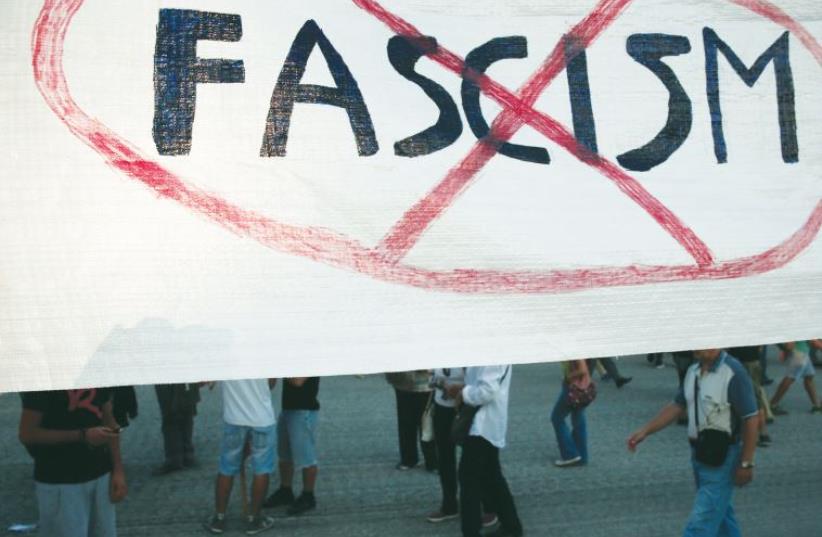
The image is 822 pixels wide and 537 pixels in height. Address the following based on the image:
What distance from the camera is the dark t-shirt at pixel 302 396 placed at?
6273mm

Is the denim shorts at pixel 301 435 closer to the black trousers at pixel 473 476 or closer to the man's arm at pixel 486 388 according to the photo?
the black trousers at pixel 473 476

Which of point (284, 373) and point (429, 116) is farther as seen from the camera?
point (429, 116)

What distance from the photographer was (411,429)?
24.9 feet

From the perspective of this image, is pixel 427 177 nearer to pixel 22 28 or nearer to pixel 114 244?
pixel 114 244

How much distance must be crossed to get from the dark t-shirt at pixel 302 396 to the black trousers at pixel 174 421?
1485 mm

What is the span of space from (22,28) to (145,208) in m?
0.43

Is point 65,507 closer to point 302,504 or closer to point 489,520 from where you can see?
point 302,504

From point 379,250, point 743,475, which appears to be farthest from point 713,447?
point 379,250

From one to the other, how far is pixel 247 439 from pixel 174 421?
1.83 m

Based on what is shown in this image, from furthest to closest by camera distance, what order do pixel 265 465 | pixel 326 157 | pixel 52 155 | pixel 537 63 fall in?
pixel 265 465 → pixel 537 63 → pixel 326 157 → pixel 52 155

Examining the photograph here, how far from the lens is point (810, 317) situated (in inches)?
85.9

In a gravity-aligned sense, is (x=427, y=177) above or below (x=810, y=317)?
above

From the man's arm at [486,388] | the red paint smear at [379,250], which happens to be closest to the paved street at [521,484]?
the man's arm at [486,388]

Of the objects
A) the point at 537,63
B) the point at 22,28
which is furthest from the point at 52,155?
the point at 537,63
